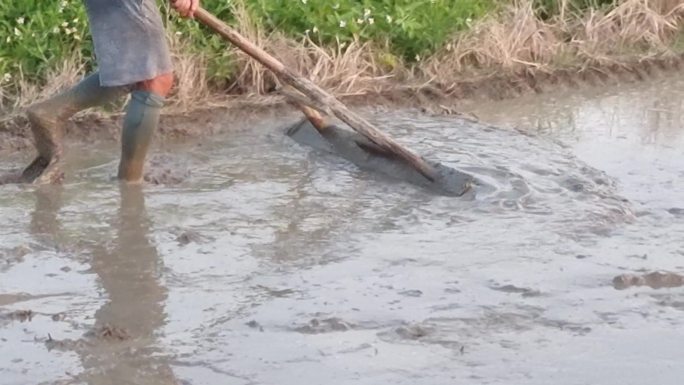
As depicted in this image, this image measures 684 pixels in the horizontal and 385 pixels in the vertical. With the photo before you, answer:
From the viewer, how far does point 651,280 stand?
188 inches

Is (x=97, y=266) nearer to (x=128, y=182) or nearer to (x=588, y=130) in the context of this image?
(x=128, y=182)

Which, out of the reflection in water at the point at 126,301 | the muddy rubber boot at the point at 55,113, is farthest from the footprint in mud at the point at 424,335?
the muddy rubber boot at the point at 55,113

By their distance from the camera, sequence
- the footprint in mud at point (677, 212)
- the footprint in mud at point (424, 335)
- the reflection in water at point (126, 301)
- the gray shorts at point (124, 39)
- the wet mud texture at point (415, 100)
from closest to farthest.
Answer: the reflection in water at point (126, 301)
the footprint in mud at point (424, 335)
the footprint in mud at point (677, 212)
the gray shorts at point (124, 39)
the wet mud texture at point (415, 100)

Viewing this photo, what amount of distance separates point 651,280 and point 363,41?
359cm

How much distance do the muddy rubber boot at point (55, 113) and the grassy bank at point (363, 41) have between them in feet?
3.09

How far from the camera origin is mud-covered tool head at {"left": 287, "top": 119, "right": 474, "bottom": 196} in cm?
598

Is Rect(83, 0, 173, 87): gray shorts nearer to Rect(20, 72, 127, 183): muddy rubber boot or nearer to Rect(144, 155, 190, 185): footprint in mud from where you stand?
Rect(20, 72, 127, 183): muddy rubber boot

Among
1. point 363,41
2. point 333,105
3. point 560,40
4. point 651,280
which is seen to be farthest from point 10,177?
point 560,40

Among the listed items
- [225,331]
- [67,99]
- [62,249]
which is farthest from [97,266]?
[67,99]

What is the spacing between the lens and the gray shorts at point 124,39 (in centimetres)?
570

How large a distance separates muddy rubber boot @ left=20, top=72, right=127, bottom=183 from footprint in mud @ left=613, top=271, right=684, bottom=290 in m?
2.55

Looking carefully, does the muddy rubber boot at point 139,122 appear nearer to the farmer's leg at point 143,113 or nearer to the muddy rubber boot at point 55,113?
the farmer's leg at point 143,113

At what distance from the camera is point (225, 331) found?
4.32 metres

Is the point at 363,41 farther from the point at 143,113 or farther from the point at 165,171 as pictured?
the point at 143,113
